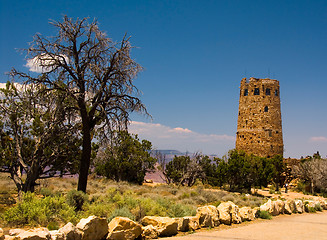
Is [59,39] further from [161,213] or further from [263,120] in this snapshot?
[263,120]

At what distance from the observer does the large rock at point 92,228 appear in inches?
262

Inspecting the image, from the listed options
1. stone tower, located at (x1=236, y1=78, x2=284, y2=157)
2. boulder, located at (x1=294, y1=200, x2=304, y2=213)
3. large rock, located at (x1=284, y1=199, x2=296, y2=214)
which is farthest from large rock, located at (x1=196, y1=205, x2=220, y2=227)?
stone tower, located at (x1=236, y1=78, x2=284, y2=157)

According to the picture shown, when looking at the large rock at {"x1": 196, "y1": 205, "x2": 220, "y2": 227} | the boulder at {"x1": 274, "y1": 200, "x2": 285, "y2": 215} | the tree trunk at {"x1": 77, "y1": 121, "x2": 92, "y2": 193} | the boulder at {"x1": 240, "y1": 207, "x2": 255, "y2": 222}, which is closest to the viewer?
the large rock at {"x1": 196, "y1": 205, "x2": 220, "y2": 227}

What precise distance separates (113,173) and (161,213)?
17.2 metres

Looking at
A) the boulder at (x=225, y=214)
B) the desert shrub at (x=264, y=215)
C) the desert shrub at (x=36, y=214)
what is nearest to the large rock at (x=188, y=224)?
the boulder at (x=225, y=214)

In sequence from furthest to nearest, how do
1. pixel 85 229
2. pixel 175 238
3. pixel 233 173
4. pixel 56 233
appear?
pixel 233 173 → pixel 175 238 → pixel 85 229 → pixel 56 233

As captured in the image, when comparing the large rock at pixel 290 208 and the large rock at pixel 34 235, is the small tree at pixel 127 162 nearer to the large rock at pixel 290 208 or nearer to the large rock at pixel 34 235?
the large rock at pixel 290 208

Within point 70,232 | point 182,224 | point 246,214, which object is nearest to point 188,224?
point 182,224

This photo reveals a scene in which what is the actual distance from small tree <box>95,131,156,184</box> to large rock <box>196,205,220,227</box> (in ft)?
52.8

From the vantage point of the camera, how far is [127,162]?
83.8ft

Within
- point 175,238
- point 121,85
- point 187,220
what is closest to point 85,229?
point 175,238

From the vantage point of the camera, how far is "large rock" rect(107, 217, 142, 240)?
7133mm

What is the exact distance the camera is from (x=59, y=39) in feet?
40.4

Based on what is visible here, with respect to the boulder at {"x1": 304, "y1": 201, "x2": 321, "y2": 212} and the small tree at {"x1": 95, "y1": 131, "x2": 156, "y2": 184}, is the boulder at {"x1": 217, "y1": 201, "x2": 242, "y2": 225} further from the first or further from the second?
the small tree at {"x1": 95, "y1": 131, "x2": 156, "y2": 184}
